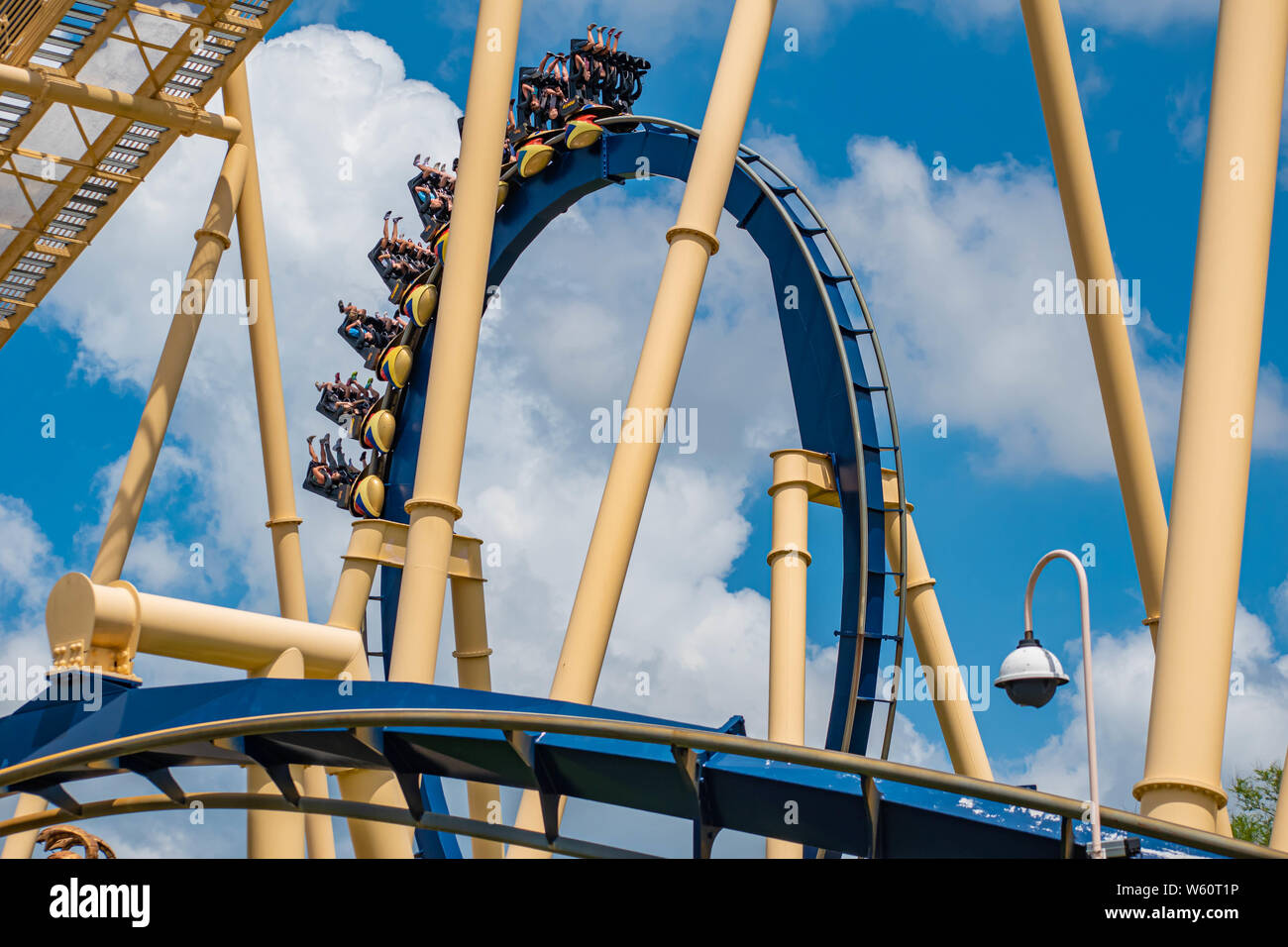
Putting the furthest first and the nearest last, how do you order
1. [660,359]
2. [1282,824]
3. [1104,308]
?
[1104,308] < [660,359] < [1282,824]

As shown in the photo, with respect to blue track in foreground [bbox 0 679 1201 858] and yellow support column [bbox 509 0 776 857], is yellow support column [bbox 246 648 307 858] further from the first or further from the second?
yellow support column [bbox 509 0 776 857]

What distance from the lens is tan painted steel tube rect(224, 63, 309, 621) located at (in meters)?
14.0

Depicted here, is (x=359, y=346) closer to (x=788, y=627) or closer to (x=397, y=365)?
(x=397, y=365)

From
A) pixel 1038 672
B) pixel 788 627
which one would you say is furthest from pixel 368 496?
pixel 1038 672

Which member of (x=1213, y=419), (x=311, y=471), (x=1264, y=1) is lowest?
(x=1213, y=419)

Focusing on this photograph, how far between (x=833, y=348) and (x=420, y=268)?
6957 mm

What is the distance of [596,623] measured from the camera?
866 centimetres

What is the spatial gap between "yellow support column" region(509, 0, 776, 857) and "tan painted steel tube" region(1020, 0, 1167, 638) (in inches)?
81.5

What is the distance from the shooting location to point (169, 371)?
1360cm

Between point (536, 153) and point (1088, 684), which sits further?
point (536, 153)

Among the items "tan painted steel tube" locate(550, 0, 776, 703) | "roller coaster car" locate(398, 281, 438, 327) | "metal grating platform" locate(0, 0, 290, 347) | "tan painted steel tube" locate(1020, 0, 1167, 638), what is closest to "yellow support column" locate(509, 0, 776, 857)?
"tan painted steel tube" locate(550, 0, 776, 703)

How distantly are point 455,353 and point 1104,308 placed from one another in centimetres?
421

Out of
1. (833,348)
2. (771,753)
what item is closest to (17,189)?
(833,348)
